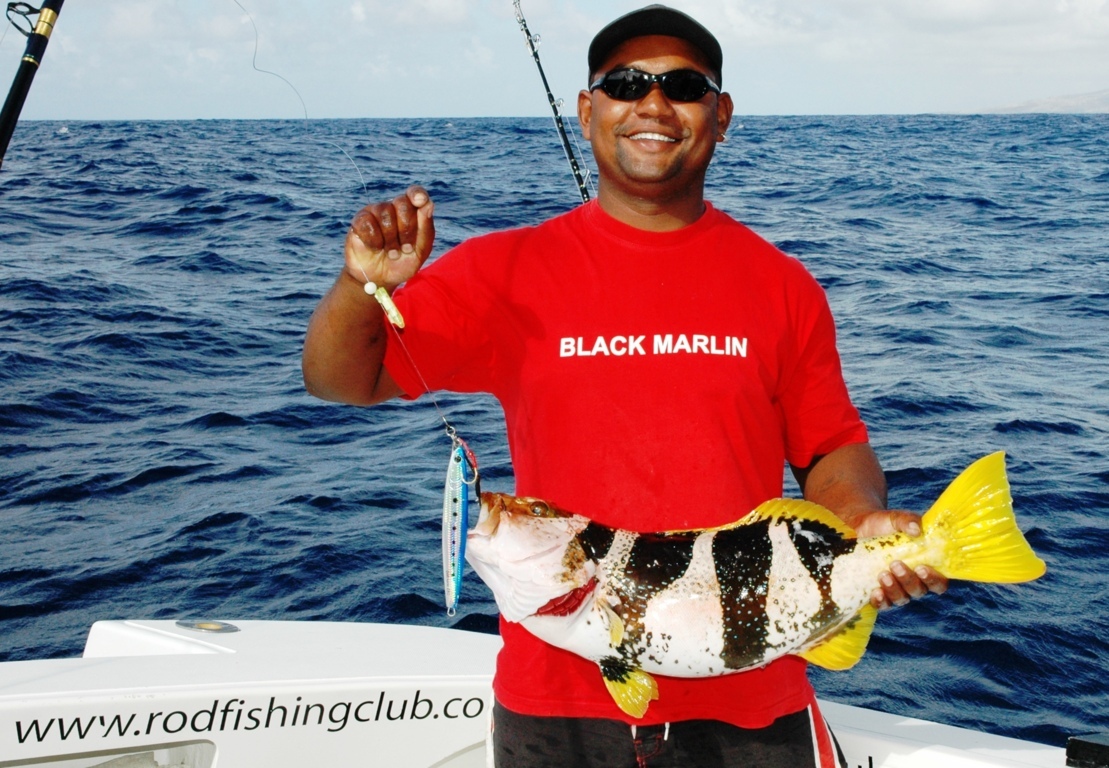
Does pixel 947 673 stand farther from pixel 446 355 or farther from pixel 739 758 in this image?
pixel 446 355

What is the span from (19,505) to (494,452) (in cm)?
349

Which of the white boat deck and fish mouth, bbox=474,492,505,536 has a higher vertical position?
fish mouth, bbox=474,492,505,536

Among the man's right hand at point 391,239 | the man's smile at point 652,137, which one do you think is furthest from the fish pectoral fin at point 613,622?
the man's smile at point 652,137

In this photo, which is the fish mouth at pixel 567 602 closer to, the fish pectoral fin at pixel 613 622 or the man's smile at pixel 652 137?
the fish pectoral fin at pixel 613 622

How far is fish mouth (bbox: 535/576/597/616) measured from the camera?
7.90 ft

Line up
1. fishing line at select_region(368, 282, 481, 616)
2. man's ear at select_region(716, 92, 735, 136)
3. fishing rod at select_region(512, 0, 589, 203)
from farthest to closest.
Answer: fishing rod at select_region(512, 0, 589, 203), man's ear at select_region(716, 92, 735, 136), fishing line at select_region(368, 282, 481, 616)

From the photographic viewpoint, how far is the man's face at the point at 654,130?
2709mm

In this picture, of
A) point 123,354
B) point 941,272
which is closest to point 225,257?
point 123,354

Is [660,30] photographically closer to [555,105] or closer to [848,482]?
[848,482]

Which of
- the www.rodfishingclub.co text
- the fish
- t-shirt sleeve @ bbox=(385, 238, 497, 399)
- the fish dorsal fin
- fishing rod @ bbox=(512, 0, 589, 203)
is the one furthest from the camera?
fishing rod @ bbox=(512, 0, 589, 203)

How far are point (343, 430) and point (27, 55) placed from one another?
5.81 meters

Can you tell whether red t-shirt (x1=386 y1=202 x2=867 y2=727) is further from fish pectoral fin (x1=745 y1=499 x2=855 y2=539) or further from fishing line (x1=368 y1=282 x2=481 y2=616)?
fishing line (x1=368 y1=282 x2=481 y2=616)

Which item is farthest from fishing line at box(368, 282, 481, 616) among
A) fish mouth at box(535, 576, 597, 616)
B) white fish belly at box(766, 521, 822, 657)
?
white fish belly at box(766, 521, 822, 657)

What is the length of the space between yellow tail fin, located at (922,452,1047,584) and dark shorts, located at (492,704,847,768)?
61 centimetres
